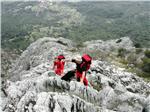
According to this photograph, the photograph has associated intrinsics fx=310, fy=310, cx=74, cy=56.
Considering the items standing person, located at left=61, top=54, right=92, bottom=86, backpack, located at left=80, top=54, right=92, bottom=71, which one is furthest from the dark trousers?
backpack, located at left=80, top=54, right=92, bottom=71

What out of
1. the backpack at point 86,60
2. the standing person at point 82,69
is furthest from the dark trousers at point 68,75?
the backpack at point 86,60

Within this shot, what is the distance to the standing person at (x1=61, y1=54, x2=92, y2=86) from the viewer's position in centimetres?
1995

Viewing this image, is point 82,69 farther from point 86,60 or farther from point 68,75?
point 68,75

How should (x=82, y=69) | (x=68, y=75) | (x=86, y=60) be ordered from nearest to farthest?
(x=86, y=60), (x=82, y=69), (x=68, y=75)

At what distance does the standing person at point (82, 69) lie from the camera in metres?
20.0

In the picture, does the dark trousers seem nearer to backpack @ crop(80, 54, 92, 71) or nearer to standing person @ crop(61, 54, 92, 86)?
standing person @ crop(61, 54, 92, 86)

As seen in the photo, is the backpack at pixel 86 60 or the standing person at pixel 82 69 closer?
the backpack at pixel 86 60

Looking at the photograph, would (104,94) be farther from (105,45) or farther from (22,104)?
(105,45)

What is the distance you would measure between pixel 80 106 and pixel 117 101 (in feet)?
9.55

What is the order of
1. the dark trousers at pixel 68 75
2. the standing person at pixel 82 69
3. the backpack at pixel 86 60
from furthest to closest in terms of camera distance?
the dark trousers at pixel 68 75 → the standing person at pixel 82 69 → the backpack at pixel 86 60

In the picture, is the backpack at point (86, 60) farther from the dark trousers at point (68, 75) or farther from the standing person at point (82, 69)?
the dark trousers at point (68, 75)

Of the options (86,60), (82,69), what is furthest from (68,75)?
(86,60)

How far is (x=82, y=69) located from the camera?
Result: 20.3 metres

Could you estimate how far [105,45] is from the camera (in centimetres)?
7575
